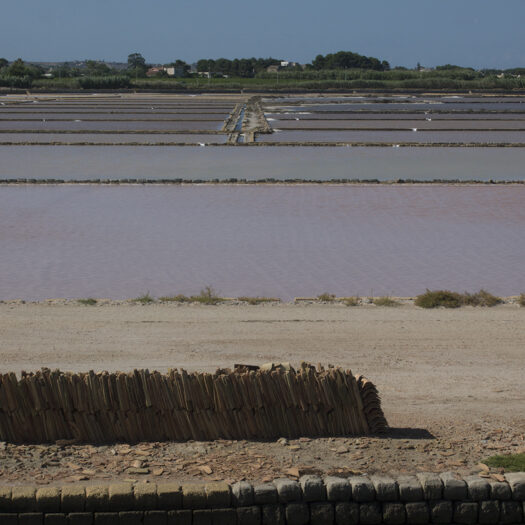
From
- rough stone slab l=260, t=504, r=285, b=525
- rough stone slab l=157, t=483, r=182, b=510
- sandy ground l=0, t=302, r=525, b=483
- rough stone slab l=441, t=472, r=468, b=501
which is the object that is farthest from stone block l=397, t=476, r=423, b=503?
rough stone slab l=157, t=483, r=182, b=510

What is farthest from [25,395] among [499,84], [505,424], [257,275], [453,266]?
[499,84]

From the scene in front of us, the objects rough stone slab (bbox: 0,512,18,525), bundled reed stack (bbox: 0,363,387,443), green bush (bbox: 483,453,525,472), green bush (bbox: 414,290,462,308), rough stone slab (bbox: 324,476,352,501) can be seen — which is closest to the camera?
rough stone slab (bbox: 0,512,18,525)

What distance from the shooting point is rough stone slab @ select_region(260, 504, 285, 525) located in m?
4.01

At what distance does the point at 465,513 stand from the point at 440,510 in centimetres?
12

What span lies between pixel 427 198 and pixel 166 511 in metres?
10.3

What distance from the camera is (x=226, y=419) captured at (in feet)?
15.1

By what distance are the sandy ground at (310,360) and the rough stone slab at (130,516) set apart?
0.88 feet

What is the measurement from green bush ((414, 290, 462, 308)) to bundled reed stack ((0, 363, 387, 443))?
3032mm

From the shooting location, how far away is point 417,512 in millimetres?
4066

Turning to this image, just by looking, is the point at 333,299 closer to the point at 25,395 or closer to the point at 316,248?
the point at 316,248

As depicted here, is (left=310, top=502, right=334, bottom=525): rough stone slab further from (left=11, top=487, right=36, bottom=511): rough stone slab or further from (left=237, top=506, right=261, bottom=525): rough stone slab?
(left=11, top=487, right=36, bottom=511): rough stone slab

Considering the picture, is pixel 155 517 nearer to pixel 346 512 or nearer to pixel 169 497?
pixel 169 497

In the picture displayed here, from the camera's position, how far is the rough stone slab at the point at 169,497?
3.98 m

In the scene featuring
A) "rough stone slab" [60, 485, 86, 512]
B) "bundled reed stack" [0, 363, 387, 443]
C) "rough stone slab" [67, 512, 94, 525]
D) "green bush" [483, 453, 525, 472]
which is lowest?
"rough stone slab" [67, 512, 94, 525]
